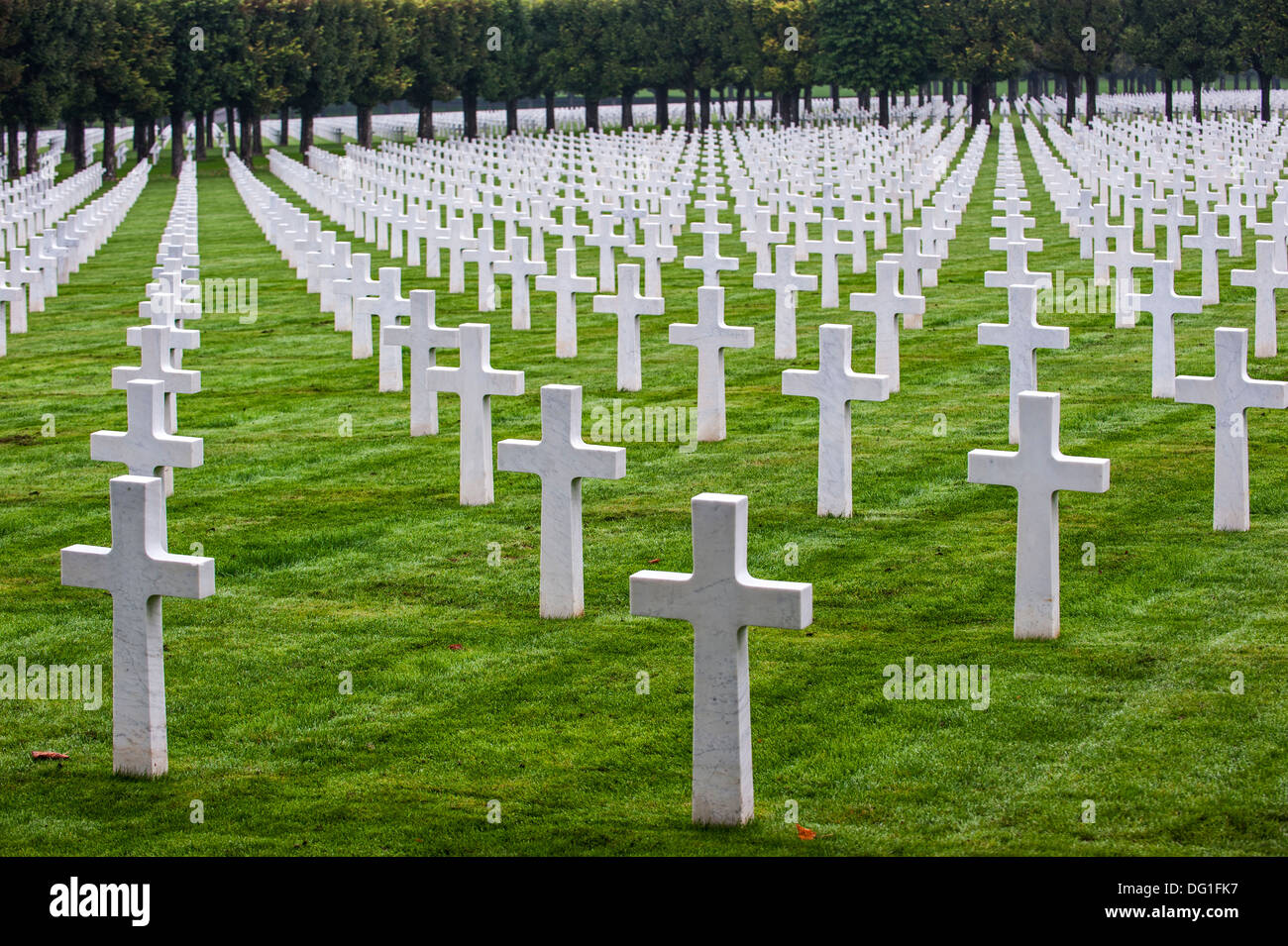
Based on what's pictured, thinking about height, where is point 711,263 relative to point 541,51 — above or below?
below

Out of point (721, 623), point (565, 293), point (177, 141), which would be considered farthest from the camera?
point (177, 141)

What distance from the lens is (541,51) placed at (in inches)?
2953

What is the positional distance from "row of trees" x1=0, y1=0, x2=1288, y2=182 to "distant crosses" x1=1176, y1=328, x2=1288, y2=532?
148 ft

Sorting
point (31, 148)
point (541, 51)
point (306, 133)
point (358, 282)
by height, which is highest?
point (541, 51)

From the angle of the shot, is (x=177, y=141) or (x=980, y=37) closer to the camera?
(x=177, y=141)

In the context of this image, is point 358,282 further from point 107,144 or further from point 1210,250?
point 107,144

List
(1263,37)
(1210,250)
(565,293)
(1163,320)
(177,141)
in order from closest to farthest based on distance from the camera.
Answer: (1163,320)
(565,293)
(1210,250)
(177,141)
(1263,37)

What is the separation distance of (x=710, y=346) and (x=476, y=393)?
2.41 metres

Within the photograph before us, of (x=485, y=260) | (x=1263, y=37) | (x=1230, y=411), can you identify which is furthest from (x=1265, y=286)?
(x=1263, y=37)

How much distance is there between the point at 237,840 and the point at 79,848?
53cm

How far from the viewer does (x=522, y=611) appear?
884cm

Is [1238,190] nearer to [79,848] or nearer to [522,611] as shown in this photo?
[522,611]

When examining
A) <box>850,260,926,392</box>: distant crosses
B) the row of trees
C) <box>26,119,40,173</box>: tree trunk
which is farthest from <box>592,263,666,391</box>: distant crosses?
<box>26,119,40,173</box>: tree trunk

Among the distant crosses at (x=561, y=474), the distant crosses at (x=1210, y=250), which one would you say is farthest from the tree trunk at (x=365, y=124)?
the distant crosses at (x=561, y=474)
